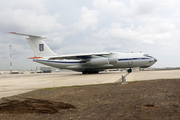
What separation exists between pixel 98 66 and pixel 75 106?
68.3 feet

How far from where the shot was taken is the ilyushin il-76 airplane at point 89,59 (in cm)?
2441

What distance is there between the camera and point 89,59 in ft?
83.1

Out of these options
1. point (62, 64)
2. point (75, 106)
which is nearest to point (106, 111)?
point (75, 106)

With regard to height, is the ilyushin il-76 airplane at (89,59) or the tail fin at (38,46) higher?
the tail fin at (38,46)

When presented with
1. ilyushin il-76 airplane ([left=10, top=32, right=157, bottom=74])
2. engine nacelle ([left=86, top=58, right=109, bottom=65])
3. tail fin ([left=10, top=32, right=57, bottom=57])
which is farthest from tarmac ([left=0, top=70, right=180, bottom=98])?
tail fin ([left=10, top=32, right=57, bottom=57])

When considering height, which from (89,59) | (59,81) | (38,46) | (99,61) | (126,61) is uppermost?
(38,46)

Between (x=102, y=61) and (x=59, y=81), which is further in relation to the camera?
(x=102, y=61)

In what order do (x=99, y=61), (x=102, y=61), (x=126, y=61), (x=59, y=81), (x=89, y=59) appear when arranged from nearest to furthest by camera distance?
(x=59, y=81), (x=102, y=61), (x=99, y=61), (x=126, y=61), (x=89, y=59)

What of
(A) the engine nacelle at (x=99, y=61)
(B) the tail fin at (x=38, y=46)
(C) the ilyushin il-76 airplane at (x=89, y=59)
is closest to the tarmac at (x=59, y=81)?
(A) the engine nacelle at (x=99, y=61)

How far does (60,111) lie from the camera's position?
14.1 feet

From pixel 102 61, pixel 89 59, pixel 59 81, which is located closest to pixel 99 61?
pixel 102 61

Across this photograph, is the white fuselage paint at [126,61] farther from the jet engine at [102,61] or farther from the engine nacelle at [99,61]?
the engine nacelle at [99,61]

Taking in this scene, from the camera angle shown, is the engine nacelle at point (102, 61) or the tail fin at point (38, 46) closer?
the engine nacelle at point (102, 61)

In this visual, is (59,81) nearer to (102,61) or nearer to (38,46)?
(102,61)
